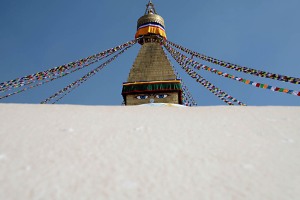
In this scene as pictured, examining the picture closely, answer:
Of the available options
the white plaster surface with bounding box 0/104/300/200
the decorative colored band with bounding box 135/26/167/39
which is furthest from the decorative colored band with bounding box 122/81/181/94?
the white plaster surface with bounding box 0/104/300/200

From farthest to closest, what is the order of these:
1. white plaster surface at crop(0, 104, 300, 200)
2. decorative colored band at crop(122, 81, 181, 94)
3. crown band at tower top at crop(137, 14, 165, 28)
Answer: crown band at tower top at crop(137, 14, 165, 28) < decorative colored band at crop(122, 81, 181, 94) < white plaster surface at crop(0, 104, 300, 200)

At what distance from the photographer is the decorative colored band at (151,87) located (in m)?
12.7

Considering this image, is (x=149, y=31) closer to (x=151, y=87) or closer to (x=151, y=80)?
(x=151, y=80)

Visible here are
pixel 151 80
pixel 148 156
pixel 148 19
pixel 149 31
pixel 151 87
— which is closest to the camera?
pixel 148 156

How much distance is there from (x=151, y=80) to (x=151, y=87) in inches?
18.5

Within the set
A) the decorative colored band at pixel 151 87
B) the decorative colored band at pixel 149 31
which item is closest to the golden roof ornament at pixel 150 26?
the decorative colored band at pixel 149 31

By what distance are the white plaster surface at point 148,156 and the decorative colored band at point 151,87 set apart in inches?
433

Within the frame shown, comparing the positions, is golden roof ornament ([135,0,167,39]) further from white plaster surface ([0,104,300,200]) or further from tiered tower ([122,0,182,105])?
white plaster surface ([0,104,300,200])

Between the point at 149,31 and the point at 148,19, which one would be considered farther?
the point at 148,19

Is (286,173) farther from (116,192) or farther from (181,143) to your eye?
(116,192)

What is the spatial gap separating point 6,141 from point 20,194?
50 cm

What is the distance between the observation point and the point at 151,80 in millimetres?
13117

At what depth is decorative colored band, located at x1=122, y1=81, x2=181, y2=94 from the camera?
12.7 metres

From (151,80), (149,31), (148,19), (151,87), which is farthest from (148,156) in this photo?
(148,19)
